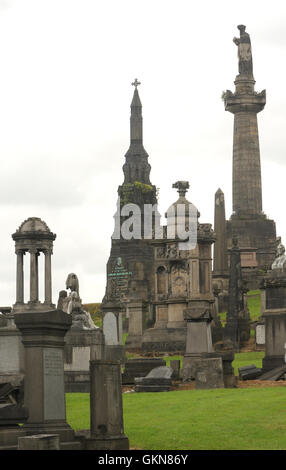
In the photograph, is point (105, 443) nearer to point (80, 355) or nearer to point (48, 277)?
point (80, 355)

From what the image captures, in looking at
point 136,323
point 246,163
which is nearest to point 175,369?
point 136,323

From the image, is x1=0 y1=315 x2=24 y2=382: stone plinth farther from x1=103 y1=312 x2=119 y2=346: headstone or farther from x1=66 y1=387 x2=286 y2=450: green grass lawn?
x1=103 y1=312 x2=119 y2=346: headstone

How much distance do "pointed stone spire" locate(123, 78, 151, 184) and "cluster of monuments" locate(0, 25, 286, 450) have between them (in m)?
18.3

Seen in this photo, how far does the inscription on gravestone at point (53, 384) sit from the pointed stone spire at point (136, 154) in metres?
68.0

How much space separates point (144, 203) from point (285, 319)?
Answer: 182 ft

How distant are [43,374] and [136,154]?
7121 cm

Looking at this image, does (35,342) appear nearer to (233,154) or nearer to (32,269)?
(32,269)

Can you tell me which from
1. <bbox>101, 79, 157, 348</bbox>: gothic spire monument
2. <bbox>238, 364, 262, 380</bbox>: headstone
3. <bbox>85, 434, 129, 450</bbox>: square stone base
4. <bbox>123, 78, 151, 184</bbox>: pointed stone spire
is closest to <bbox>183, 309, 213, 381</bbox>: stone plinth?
<bbox>238, 364, 262, 380</bbox>: headstone

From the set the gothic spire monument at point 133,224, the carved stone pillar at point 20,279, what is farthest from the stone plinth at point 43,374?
the gothic spire monument at point 133,224

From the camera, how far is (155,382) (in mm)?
22141

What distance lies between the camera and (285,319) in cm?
2559

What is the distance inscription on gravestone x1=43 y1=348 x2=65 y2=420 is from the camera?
14.3m

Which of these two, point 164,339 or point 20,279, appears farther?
point 164,339
